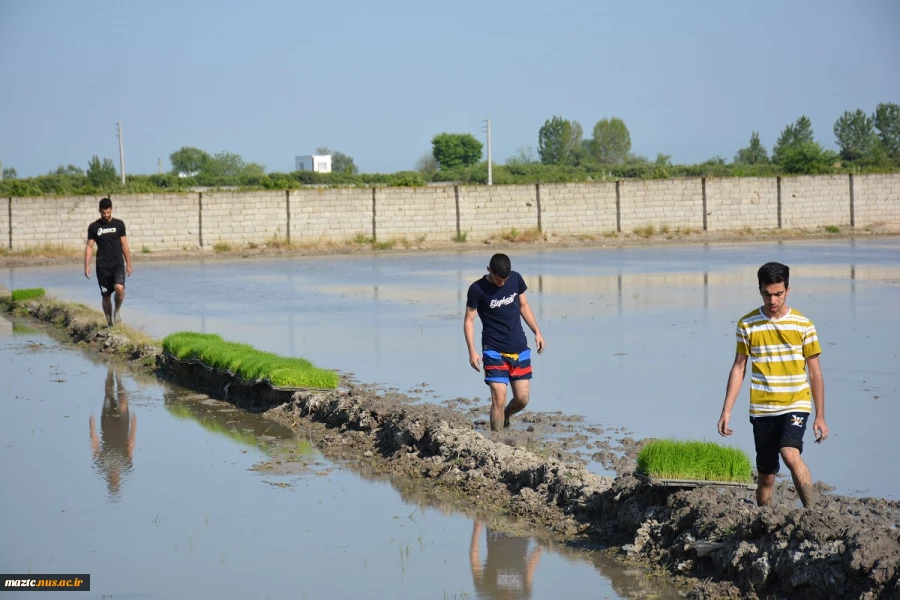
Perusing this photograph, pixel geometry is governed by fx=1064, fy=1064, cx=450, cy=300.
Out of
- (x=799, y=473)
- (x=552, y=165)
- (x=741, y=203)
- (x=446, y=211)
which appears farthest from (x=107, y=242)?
(x=552, y=165)

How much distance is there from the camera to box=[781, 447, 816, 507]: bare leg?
238 inches

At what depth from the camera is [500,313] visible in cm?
916

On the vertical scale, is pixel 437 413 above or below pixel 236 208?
below

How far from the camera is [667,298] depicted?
67.6ft

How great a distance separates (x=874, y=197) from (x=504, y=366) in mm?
39460

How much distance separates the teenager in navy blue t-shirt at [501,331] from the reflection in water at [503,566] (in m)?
2.27

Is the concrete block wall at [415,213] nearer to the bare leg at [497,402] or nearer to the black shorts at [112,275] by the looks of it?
the black shorts at [112,275]

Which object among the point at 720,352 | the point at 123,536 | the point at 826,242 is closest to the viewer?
the point at 123,536

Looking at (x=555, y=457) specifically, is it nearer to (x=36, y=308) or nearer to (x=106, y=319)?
(x=106, y=319)

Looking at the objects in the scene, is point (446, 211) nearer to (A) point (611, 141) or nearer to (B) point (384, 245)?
(B) point (384, 245)

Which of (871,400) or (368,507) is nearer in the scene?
(368,507)

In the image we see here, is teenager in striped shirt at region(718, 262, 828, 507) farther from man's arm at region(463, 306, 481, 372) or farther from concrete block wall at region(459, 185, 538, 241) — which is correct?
concrete block wall at region(459, 185, 538, 241)

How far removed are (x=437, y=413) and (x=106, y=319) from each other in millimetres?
8551

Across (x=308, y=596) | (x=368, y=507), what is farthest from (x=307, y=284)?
(x=308, y=596)
